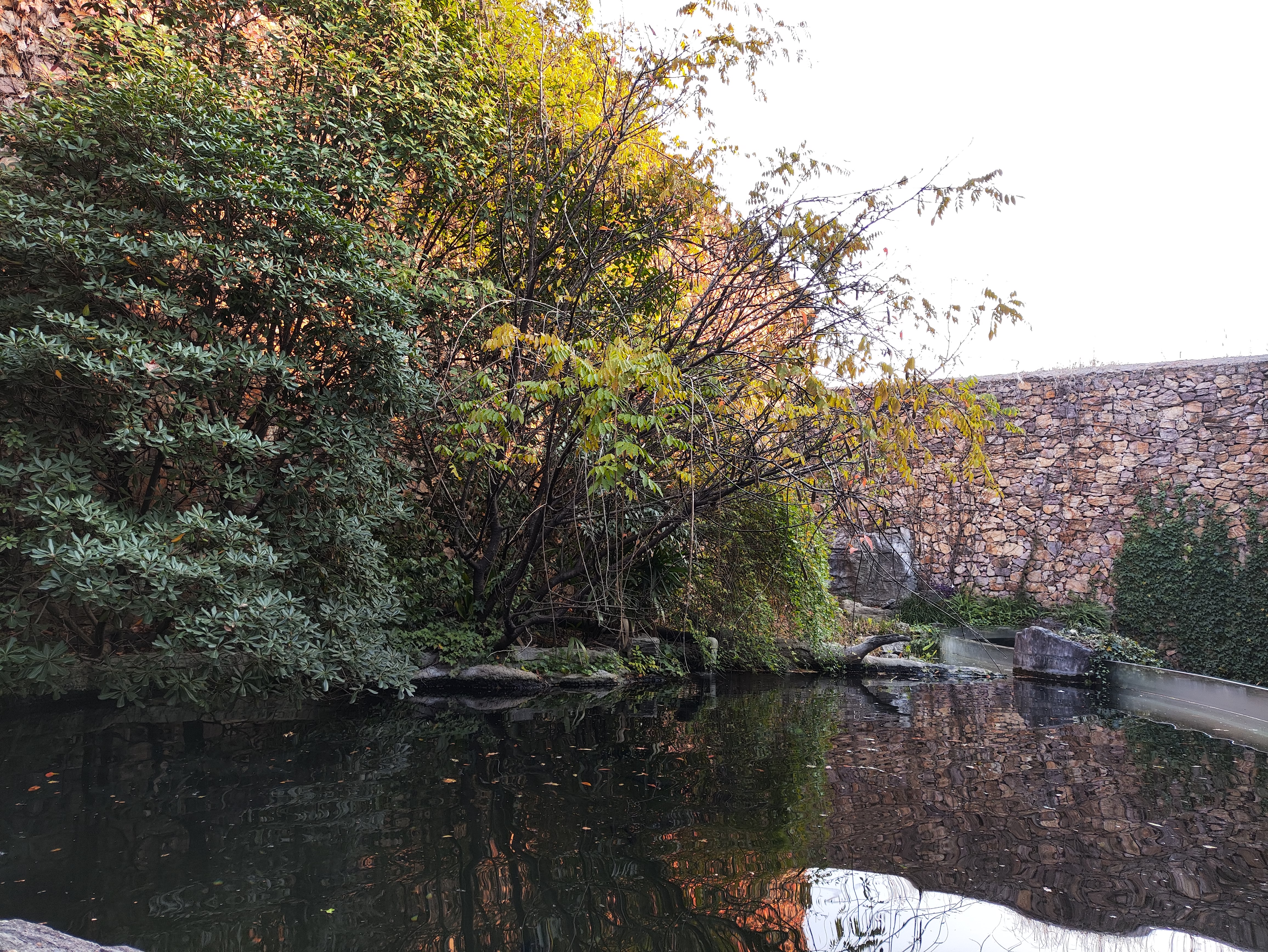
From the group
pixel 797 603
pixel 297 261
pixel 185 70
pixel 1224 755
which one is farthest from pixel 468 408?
pixel 1224 755

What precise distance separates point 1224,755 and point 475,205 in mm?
6633

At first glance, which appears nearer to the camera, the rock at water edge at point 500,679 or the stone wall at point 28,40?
the stone wall at point 28,40

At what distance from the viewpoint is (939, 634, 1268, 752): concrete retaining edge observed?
540 cm

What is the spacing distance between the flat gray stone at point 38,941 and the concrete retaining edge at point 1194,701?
6158mm

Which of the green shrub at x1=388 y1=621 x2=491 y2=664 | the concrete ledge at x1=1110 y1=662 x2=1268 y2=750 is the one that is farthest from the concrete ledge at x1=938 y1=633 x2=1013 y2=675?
the green shrub at x1=388 y1=621 x2=491 y2=664

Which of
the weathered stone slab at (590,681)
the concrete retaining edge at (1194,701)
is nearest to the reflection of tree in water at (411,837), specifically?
the weathered stone slab at (590,681)

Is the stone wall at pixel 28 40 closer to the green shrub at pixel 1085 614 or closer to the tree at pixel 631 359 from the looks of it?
the tree at pixel 631 359

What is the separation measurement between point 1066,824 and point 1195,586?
8311 mm

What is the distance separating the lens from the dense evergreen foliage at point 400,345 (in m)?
3.82

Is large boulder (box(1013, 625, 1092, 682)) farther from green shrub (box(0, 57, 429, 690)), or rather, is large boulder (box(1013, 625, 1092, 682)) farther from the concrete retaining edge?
green shrub (box(0, 57, 429, 690))

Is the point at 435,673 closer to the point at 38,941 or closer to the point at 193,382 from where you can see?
the point at 193,382

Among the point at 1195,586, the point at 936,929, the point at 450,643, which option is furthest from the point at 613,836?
Result: the point at 1195,586

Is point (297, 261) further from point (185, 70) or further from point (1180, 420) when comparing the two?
point (1180, 420)

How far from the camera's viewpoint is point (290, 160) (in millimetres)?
4477
